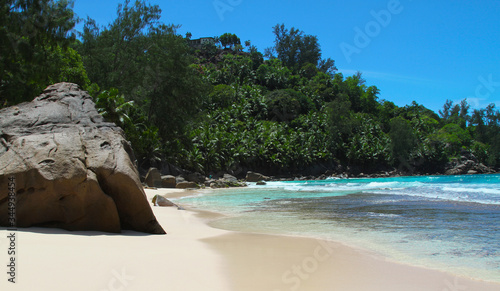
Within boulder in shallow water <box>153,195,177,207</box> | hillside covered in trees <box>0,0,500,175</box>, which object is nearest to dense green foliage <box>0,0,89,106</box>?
hillside covered in trees <box>0,0,500,175</box>

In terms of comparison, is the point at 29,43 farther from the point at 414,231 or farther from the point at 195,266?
the point at 414,231

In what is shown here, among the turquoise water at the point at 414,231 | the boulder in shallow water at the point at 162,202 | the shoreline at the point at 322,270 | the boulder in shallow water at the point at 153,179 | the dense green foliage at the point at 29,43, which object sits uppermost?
the dense green foliage at the point at 29,43

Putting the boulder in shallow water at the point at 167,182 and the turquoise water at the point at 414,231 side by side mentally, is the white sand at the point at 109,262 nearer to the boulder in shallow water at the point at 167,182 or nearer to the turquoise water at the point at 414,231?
the turquoise water at the point at 414,231

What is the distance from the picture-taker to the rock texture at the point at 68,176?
197 inches

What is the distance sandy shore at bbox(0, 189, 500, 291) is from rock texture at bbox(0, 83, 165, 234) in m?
0.31

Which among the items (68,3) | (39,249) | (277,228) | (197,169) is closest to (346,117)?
(197,169)

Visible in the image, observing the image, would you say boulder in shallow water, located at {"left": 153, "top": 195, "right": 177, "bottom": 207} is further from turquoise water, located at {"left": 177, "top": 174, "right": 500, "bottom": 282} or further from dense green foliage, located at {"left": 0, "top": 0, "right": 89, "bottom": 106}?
dense green foliage, located at {"left": 0, "top": 0, "right": 89, "bottom": 106}

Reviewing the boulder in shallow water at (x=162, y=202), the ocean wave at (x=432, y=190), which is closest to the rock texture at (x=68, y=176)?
the boulder in shallow water at (x=162, y=202)

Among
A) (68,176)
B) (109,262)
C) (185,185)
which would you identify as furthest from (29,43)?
(109,262)

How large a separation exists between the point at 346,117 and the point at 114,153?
61.0 m

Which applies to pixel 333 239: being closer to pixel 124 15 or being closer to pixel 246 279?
pixel 246 279

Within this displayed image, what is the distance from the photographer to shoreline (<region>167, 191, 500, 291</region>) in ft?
11.2

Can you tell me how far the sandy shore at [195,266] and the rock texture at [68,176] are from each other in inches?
12.2

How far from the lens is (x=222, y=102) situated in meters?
57.9
